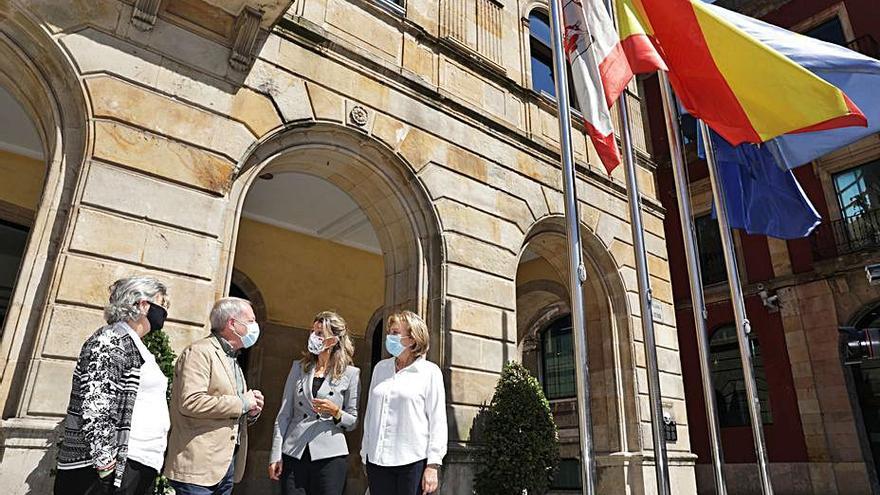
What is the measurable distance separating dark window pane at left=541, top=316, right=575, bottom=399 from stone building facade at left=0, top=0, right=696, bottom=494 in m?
1.09

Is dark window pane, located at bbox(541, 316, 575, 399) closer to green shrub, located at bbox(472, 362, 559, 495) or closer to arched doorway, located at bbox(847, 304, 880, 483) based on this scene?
green shrub, located at bbox(472, 362, 559, 495)

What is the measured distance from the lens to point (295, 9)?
6879 millimetres

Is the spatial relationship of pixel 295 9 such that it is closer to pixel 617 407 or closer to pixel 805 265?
pixel 617 407

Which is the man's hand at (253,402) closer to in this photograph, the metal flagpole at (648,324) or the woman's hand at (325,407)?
the woman's hand at (325,407)

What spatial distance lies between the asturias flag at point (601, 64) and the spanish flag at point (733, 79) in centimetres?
28

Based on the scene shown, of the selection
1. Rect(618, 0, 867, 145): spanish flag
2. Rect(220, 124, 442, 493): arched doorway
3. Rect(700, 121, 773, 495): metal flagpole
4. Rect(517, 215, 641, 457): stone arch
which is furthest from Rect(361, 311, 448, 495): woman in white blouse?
Rect(517, 215, 641, 457): stone arch

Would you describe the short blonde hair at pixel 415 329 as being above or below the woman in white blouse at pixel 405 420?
above

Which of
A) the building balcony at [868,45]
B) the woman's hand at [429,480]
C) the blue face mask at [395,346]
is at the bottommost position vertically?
the woman's hand at [429,480]

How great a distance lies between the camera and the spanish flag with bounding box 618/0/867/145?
5.07 metres

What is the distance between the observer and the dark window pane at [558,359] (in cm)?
1382

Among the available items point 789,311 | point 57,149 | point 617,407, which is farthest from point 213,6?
point 789,311

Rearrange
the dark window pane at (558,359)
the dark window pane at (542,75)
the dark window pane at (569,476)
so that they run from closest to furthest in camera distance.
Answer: the dark window pane at (542,75)
the dark window pane at (569,476)
the dark window pane at (558,359)

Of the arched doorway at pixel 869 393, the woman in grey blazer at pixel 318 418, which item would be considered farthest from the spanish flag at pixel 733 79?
the arched doorway at pixel 869 393

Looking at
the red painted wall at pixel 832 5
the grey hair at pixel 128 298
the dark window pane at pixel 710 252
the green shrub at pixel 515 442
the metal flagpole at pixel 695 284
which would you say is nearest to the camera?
the grey hair at pixel 128 298
